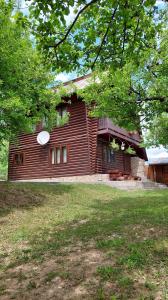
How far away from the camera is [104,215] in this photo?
41.3 feet

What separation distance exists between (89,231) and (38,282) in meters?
3.76

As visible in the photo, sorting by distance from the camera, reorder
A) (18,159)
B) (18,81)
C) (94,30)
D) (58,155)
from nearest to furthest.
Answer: (94,30), (18,81), (58,155), (18,159)

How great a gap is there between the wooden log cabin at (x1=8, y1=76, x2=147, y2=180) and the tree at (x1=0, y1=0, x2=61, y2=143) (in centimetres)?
939

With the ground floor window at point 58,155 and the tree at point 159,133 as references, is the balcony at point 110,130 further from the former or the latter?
the ground floor window at point 58,155

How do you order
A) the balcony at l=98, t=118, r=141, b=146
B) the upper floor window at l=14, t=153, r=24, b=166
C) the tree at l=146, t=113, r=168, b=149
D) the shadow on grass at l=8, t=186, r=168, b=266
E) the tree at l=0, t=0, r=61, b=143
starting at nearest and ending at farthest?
1. the shadow on grass at l=8, t=186, r=168, b=266
2. the tree at l=0, t=0, r=61, b=143
3. the tree at l=146, t=113, r=168, b=149
4. the balcony at l=98, t=118, r=141, b=146
5. the upper floor window at l=14, t=153, r=24, b=166

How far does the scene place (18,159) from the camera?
3116 cm

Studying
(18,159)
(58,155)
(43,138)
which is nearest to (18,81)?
(58,155)

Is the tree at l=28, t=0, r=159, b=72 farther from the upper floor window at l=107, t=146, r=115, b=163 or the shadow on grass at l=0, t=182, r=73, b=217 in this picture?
the upper floor window at l=107, t=146, r=115, b=163

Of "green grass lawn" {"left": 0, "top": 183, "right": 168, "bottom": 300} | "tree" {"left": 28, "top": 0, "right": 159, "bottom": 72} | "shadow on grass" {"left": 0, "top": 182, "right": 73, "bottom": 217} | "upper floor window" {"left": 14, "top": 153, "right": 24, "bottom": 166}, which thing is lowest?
"green grass lawn" {"left": 0, "top": 183, "right": 168, "bottom": 300}

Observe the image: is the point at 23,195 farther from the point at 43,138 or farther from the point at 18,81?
the point at 43,138

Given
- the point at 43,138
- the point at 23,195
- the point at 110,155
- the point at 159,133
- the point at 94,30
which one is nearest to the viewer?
the point at 94,30

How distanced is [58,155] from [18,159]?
525cm

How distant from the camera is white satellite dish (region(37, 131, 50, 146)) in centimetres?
2854

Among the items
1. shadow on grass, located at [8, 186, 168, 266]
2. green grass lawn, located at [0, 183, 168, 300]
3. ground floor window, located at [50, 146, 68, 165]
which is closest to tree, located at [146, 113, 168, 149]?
ground floor window, located at [50, 146, 68, 165]
